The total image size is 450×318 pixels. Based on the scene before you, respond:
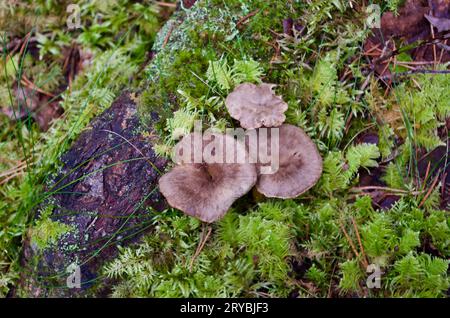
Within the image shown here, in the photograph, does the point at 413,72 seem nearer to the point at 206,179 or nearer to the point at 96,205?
the point at 206,179

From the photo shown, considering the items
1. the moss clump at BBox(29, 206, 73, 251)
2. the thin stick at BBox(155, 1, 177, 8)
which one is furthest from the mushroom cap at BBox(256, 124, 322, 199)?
the thin stick at BBox(155, 1, 177, 8)

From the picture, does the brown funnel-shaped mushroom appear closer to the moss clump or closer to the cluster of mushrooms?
the cluster of mushrooms

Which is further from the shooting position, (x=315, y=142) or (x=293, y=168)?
(x=315, y=142)

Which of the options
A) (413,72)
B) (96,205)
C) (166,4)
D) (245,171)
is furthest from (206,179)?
(166,4)

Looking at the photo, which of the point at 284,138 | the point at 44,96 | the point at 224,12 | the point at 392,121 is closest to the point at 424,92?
the point at 392,121

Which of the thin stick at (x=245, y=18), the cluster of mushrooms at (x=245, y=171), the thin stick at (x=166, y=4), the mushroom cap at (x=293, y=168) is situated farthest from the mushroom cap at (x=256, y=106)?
the thin stick at (x=166, y=4)
